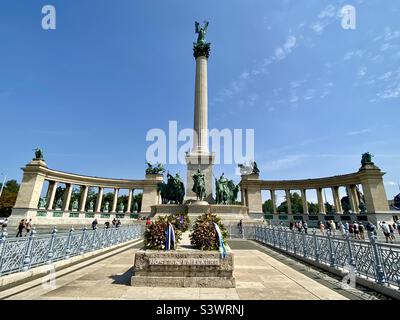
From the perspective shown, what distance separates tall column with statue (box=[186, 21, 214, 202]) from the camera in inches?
1332

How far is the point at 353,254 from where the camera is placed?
26.8 ft

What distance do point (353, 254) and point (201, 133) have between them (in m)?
29.5

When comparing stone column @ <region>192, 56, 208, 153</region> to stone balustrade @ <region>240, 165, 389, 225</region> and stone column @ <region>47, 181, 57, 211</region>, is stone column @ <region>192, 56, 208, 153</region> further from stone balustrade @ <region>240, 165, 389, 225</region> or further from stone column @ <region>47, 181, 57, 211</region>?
stone column @ <region>47, 181, 57, 211</region>

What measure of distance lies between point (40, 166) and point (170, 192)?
3572 centimetres

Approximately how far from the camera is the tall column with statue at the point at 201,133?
33.8 meters

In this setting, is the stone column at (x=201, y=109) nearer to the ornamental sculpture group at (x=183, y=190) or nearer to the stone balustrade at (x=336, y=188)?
the ornamental sculpture group at (x=183, y=190)

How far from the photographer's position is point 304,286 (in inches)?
268

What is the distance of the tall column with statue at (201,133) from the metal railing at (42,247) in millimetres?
20150

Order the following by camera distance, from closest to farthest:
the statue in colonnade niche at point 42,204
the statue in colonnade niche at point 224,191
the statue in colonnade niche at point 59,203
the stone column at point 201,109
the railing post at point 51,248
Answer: the railing post at point 51,248, the statue in colonnade niche at point 224,191, the stone column at point 201,109, the statue in colonnade niche at point 42,204, the statue in colonnade niche at point 59,203

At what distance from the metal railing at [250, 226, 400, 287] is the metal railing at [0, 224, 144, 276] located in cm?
1184

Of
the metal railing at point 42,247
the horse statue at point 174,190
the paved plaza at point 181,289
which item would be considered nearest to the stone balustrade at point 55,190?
the horse statue at point 174,190

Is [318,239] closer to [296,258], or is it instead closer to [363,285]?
[296,258]

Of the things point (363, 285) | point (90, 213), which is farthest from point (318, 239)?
point (90, 213)

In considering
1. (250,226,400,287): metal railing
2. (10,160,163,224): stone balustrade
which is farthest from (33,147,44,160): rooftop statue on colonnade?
(250,226,400,287): metal railing
